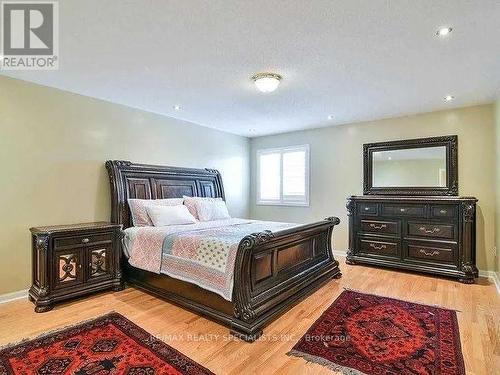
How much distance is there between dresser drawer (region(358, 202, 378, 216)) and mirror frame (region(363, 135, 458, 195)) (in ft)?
1.35

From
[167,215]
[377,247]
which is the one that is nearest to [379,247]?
[377,247]

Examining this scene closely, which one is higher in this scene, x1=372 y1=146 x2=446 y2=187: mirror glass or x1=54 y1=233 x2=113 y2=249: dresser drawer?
x1=372 y1=146 x2=446 y2=187: mirror glass

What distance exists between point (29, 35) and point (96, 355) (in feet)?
8.63

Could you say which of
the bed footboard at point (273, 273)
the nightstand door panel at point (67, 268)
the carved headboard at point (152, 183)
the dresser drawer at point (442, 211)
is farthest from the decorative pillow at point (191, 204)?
the dresser drawer at point (442, 211)

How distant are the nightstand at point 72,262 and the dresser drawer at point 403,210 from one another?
155 inches

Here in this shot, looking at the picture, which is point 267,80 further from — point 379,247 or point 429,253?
point 429,253

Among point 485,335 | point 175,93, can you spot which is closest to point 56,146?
point 175,93

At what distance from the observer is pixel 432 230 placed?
13.4 ft

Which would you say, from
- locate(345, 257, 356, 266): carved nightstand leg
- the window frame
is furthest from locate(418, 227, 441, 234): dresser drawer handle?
the window frame

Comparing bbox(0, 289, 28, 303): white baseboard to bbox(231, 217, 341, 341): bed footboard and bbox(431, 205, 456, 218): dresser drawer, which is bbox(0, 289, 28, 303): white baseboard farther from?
bbox(431, 205, 456, 218): dresser drawer

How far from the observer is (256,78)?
312 centimetres

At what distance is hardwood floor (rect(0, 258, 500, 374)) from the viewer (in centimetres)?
202

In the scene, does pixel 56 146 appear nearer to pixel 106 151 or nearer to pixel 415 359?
pixel 106 151

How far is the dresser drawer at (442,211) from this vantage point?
13.0ft
